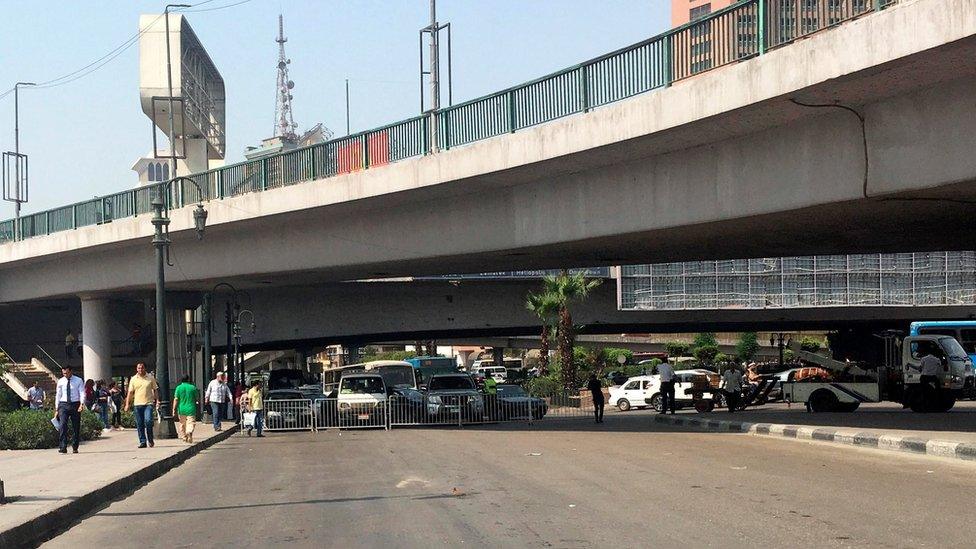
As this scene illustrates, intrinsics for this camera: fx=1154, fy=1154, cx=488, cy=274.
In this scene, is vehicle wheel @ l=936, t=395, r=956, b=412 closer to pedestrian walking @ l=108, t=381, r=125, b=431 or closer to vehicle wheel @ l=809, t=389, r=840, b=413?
vehicle wheel @ l=809, t=389, r=840, b=413

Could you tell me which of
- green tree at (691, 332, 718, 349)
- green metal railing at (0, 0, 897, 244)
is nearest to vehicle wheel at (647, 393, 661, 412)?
green metal railing at (0, 0, 897, 244)

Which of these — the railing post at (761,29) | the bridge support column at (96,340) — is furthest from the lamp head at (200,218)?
the railing post at (761,29)

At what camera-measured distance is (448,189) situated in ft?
89.5

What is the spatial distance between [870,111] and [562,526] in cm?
1008

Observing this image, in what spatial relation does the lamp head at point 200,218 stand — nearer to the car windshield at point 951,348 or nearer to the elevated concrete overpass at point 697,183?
the elevated concrete overpass at point 697,183

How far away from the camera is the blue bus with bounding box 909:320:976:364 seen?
4709 centimetres

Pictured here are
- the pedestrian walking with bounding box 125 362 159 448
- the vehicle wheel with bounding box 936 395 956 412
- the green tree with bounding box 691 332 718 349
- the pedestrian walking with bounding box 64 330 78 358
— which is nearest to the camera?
the pedestrian walking with bounding box 125 362 159 448

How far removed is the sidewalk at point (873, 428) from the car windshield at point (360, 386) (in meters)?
9.12

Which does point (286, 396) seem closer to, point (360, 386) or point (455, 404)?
→ point (360, 386)

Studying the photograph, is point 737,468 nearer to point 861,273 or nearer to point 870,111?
point 870,111

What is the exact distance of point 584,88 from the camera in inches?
927

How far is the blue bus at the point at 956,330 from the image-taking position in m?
47.1

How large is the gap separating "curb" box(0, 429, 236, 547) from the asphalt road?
241 millimetres

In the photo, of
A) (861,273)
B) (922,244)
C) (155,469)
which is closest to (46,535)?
(155,469)
